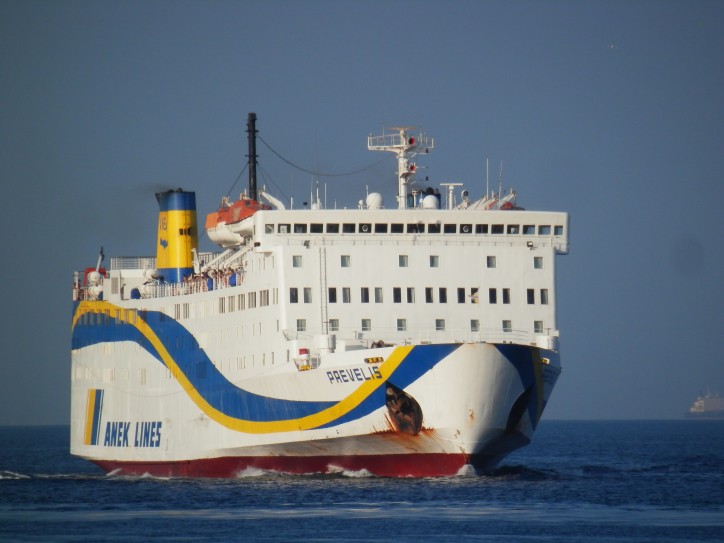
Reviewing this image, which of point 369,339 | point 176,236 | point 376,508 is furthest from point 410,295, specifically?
point 176,236

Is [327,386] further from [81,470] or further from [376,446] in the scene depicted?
[81,470]

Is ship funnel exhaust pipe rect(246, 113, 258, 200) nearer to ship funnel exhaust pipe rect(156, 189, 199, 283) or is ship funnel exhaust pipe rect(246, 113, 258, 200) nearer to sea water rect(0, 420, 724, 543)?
ship funnel exhaust pipe rect(156, 189, 199, 283)

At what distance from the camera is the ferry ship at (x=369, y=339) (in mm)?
37188

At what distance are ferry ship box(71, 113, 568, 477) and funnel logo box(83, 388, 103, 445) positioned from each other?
19.8ft

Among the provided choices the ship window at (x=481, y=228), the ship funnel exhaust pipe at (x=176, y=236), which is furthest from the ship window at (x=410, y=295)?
the ship funnel exhaust pipe at (x=176, y=236)

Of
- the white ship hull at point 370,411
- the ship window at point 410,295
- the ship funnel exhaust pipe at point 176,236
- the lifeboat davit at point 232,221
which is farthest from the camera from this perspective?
the ship funnel exhaust pipe at point 176,236

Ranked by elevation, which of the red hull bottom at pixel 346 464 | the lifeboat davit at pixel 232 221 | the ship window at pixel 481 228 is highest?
the lifeboat davit at pixel 232 221

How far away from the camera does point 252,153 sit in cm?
5934

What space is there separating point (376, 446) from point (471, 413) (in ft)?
9.91

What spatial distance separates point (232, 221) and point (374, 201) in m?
7.01

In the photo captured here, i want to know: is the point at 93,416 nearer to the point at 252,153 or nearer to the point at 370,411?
the point at 252,153

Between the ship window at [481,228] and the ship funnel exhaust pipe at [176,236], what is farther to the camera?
the ship funnel exhaust pipe at [176,236]

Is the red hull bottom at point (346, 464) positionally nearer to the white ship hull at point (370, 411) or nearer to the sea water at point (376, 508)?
the white ship hull at point (370, 411)

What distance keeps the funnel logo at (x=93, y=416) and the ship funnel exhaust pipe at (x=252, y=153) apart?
10.6 meters
